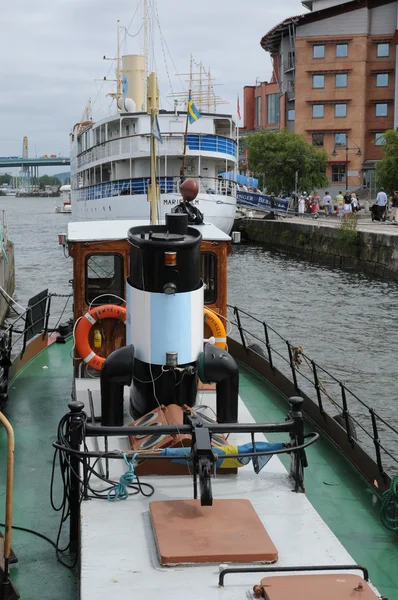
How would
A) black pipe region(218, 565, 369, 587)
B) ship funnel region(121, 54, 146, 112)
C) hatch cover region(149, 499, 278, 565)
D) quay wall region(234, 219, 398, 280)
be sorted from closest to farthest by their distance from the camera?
black pipe region(218, 565, 369, 587) → hatch cover region(149, 499, 278, 565) → quay wall region(234, 219, 398, 280) → ship funnel region(121, 54, 146, 112)

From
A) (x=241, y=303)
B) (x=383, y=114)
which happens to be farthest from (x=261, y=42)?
(x=241, y=303)

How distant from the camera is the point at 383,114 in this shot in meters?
76.1

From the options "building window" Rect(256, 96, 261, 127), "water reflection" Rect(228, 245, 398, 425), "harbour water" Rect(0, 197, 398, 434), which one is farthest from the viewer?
"building window" Rect(256, 96, 261, 127)

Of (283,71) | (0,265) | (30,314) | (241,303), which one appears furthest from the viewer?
(283,71)

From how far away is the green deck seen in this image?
6.38 m

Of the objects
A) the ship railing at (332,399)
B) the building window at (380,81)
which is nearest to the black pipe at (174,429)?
the ship railing at (332,399)

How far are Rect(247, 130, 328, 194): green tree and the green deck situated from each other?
54.9 metres

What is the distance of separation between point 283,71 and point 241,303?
59.9m

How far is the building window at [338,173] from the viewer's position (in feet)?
254

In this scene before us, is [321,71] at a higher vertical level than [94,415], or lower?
higher

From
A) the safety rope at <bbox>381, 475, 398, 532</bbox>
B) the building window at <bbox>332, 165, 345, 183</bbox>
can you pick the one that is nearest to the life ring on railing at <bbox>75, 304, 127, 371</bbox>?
the safety rope at <bbox>381, 475, 398, 532</bbox>

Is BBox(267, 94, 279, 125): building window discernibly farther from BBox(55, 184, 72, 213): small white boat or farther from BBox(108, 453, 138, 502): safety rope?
BBox(108, 453, 138, 502): safety rope

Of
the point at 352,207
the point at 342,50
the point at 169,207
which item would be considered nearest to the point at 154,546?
the point at 169,207

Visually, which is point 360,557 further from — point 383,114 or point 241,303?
point 383,114
